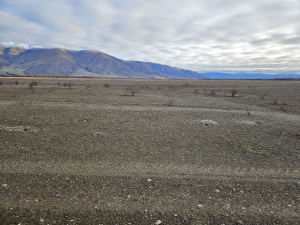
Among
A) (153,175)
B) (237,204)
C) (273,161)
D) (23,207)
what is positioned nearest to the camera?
(23,207)

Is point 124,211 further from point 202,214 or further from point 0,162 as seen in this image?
point 0,162

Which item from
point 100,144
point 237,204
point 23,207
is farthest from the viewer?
point 100,144

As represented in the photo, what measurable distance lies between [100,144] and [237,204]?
5.74 m

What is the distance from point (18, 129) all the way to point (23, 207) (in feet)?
21.9

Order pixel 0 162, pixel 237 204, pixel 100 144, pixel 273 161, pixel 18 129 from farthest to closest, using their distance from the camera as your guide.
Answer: pixel 18 129 < pixel 100 144 < pixel 273 161 < pixel 0 162 < pixel 237 204

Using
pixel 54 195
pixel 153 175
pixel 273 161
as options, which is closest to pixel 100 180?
pixel 54 195

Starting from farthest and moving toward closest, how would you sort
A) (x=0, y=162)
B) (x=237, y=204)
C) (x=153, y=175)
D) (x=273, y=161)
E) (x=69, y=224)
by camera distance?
(x=273, y=161), (x=0, y=162), (x=153, y=175), (x=237, y=204), (x=69, y=224)

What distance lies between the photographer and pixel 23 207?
420 cm

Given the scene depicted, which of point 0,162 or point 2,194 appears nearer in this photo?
point 2,194

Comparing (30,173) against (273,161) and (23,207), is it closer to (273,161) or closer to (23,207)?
(23,207)

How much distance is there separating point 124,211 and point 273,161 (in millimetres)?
5972

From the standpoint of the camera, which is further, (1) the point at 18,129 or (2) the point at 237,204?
(1) the point at 18,129

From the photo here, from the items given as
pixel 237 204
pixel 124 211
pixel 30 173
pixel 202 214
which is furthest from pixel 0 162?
pixel 237 204

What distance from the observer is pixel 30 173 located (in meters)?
5.65
